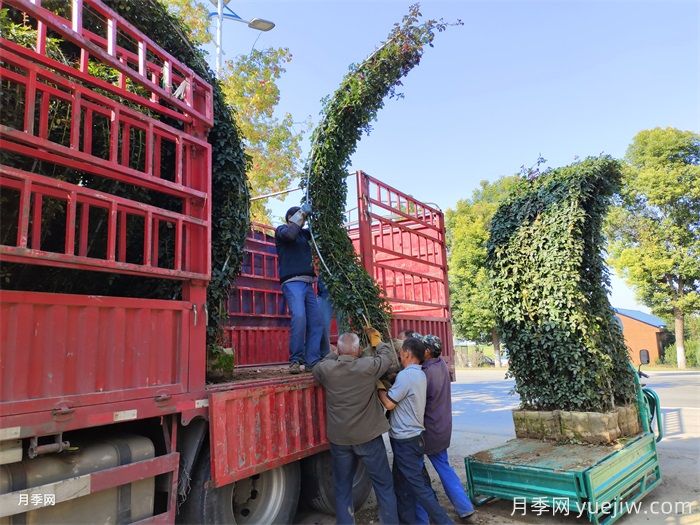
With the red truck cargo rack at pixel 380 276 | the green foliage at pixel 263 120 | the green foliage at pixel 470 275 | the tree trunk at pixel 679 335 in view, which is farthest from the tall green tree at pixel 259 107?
the tree trunk at pixel 679 335

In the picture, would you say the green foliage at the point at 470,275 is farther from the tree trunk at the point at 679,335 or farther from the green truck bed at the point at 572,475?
the green truck bed at the point at 572,475

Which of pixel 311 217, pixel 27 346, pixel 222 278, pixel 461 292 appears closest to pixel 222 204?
pixel 222 278

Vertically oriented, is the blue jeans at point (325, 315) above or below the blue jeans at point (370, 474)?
above

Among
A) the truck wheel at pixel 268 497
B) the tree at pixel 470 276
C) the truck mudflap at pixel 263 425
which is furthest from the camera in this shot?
the tree at pixel 470 276

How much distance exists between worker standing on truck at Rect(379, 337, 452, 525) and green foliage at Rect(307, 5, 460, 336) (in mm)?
946

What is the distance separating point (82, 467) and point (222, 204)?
7.65ft

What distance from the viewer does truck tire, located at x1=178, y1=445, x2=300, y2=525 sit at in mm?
3299

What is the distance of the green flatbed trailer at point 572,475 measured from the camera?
4059 mm

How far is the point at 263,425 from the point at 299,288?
1582 millimetres

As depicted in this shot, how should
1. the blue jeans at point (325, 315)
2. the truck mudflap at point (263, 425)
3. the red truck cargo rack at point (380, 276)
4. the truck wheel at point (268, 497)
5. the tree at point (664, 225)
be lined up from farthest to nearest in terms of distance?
1. the tree at point (664, 225)
2. the red truck cargo rack at point (380, 276)
3. the blue jeans at point (325, 315)
4. the truck wheel at point (268, 497)
5. the truck mudflap at point (263, 425)

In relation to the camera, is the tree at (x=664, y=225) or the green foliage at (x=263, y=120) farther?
the tree at (x=664, y=225)

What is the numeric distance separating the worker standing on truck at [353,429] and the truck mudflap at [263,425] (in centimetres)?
23

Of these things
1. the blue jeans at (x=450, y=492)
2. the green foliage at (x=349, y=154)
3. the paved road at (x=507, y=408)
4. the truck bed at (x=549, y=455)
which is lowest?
the paved road at (x=507, y=408)

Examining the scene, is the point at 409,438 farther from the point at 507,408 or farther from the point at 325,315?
→ the point at 507,408
